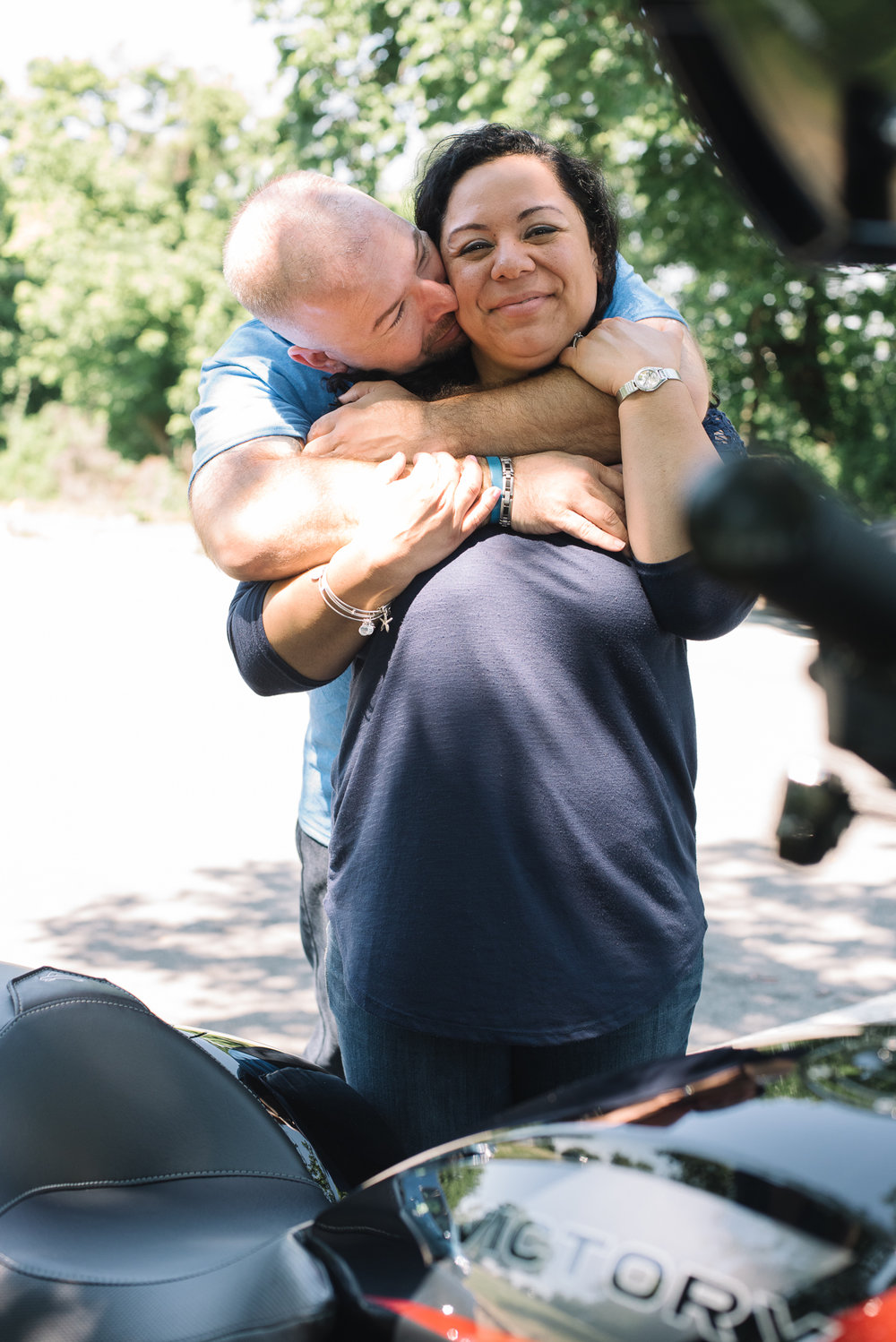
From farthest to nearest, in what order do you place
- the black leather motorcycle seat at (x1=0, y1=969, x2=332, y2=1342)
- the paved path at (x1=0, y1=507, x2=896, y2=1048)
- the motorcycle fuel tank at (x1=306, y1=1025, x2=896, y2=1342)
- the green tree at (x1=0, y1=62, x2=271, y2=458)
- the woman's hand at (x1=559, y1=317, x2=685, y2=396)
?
1. the green tree at (x1=0, y1=62, x2=271, y2=458)
2. the paved path at (x1=0, y1=507, x2=896, y2=1048)
3. the woman's hand at (x1=559, y1=317, x2=685, y2=396)
4. the black leather motorcycle seat at (x1=0, y1=969, x2=332, y2=1342)
5. the motorcycle fuel tank at (x1=306, y1=1025, x2=896, y2=1342)

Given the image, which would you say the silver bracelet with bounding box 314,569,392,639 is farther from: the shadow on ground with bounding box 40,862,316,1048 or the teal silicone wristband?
the shadow on ground with bounding box 40,862,316,1048

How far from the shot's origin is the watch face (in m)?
1.56

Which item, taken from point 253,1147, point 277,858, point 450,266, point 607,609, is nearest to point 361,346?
point 450,266

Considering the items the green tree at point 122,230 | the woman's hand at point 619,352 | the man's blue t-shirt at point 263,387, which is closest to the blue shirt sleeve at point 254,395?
the man's blue t-shirt at point 263,387

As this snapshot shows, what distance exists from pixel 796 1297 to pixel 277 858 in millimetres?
4350

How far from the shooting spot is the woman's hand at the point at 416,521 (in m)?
1.46

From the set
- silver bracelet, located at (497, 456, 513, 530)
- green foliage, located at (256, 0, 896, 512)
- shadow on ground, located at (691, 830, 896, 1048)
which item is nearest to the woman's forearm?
silver bracelet, located at (497, 456, 513, 530)

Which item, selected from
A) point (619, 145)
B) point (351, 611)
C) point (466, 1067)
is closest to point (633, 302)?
point (351, 611)

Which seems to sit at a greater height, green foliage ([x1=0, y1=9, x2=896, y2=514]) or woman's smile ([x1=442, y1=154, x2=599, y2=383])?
green foliage ([x1=0, y1=9, x2=896, y2=514])

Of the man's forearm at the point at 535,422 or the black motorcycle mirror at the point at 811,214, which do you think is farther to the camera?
the man's forearm at the point at 535,422

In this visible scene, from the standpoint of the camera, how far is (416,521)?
1469mm

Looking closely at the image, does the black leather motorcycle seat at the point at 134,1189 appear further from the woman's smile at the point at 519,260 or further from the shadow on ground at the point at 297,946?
the shadow on ground at the point at 297,946

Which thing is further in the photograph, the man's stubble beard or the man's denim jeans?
the man's stubble beard

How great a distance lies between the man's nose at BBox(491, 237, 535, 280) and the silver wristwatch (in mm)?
205
